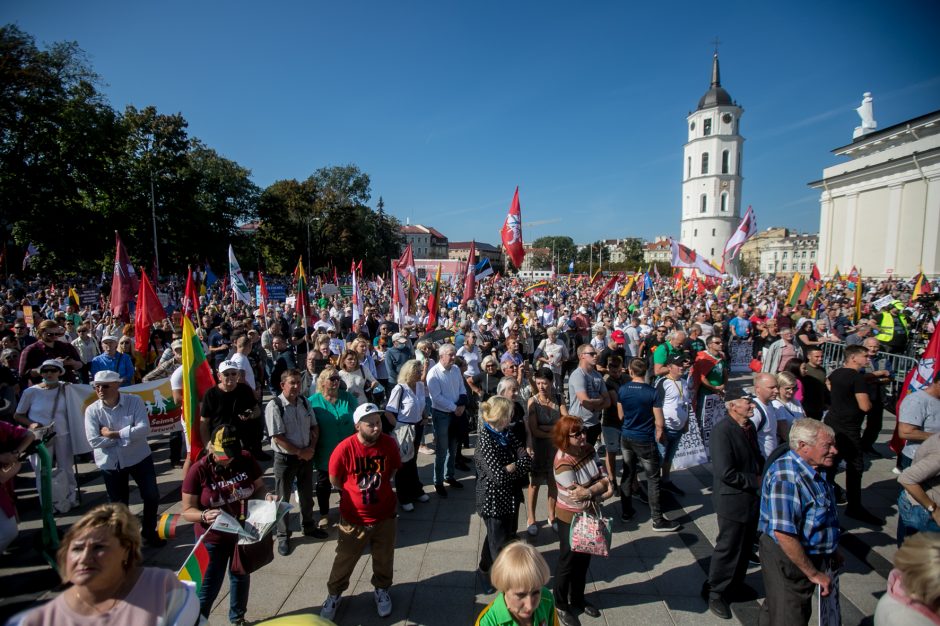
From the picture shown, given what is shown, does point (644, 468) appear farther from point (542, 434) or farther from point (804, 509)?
point (804, 509)

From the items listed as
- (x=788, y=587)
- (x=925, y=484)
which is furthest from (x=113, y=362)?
(x=925, y=484)

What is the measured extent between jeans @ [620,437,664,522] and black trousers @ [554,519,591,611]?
5.46ft

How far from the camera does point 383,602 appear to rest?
11.5 ft

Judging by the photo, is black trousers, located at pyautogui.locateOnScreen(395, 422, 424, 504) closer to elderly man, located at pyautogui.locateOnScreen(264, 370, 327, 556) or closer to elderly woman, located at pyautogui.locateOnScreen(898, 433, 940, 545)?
elderly man, located at pyautogui.locateOnScreen(264, 370, 327, 556)

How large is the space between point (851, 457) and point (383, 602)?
16.8 feet

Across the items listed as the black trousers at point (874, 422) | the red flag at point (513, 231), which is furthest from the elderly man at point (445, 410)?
the red flag at point (513, 231)

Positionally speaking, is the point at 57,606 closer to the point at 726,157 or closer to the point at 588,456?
the point at 588,456

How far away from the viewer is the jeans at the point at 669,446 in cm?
518

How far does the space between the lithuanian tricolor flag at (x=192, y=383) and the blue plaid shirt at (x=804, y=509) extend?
444 centimetres

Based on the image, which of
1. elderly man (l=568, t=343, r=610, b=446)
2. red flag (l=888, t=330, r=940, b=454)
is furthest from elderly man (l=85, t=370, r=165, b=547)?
red flag (l=888, t=330, r=940, b=454)

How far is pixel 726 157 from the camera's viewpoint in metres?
74.9

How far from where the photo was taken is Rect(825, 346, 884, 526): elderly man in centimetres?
496

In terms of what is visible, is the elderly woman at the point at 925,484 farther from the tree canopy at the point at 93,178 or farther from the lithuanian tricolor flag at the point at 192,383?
the tree canopy at the point at 93,178

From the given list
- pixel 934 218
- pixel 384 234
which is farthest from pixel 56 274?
pixel 934 218
